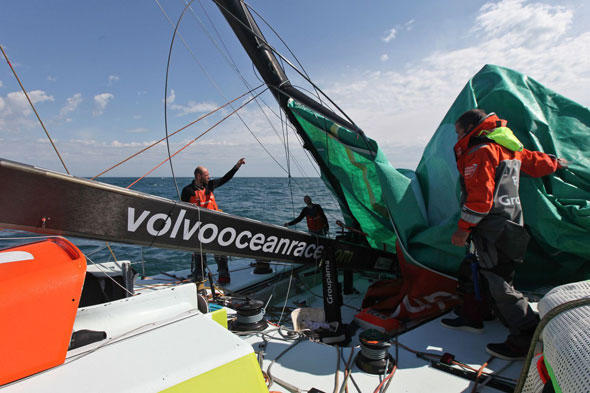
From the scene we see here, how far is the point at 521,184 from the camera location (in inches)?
101

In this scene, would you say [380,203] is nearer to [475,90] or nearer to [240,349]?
[475,90]

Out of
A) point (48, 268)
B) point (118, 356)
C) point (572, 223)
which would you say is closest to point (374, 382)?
point (118, 356)

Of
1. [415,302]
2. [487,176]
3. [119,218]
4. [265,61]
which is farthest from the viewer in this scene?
[265,61]

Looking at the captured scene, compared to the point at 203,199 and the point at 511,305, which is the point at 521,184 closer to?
the point at 511,305

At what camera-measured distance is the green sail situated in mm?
2498

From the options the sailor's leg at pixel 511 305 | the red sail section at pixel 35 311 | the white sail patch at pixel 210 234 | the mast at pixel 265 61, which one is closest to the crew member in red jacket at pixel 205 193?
the mast at pixel 265 61

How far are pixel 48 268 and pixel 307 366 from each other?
1489mm

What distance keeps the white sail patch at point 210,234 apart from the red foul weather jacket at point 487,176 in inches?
51.2

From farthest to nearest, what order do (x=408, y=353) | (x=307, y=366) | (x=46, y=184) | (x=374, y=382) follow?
(x=408, y=353) < (x=307, y=366) < (x=374, y=382) < (x=46, y=184)

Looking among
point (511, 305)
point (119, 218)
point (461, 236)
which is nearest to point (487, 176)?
point (461, 236)

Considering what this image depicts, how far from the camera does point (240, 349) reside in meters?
1.10

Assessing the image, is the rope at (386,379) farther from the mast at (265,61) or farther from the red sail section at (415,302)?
the mast at (265,61)

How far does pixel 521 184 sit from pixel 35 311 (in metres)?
3.26

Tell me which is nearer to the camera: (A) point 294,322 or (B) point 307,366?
(B) point 307,366
